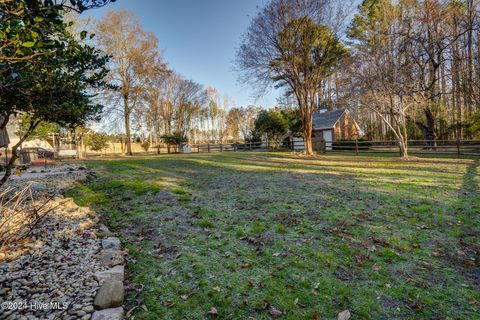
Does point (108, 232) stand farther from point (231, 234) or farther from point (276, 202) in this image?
point (276, 202)

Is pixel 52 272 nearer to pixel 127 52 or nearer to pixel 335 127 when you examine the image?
pixel 127 52

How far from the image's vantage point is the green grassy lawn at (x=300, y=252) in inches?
91.8

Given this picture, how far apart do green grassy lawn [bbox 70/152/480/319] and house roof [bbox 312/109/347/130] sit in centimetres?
1996

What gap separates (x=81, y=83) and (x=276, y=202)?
164 inches

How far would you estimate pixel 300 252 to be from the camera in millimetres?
3275

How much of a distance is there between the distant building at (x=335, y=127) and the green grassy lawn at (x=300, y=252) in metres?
19.6

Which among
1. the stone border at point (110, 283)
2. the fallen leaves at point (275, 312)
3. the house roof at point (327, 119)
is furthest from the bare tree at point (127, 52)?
the fallen leaves at point (275, 312)

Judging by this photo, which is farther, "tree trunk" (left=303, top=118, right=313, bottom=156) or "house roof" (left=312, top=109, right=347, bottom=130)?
"house roof" (left=312, top=109, right=347, bottom=130)

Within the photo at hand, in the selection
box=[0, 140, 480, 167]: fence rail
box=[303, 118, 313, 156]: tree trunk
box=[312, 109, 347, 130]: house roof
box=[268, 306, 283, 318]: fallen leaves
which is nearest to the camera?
box=[268, 306, 283, 318]: fallen leaves

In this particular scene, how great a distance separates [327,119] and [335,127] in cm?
178

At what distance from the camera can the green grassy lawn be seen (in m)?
2.33

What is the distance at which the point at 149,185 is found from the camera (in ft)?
22.8

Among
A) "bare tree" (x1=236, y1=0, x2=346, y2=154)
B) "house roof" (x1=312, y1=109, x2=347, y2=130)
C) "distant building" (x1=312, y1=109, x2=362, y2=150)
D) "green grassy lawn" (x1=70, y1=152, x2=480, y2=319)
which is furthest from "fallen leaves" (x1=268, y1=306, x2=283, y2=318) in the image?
"house roof" (x1=312, y1=109, x2=347, y2=130)

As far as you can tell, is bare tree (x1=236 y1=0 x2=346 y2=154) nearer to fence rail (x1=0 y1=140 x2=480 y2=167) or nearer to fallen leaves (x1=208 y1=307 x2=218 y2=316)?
fence rail (x1=0 y1=140 x2=480 y2=167)
